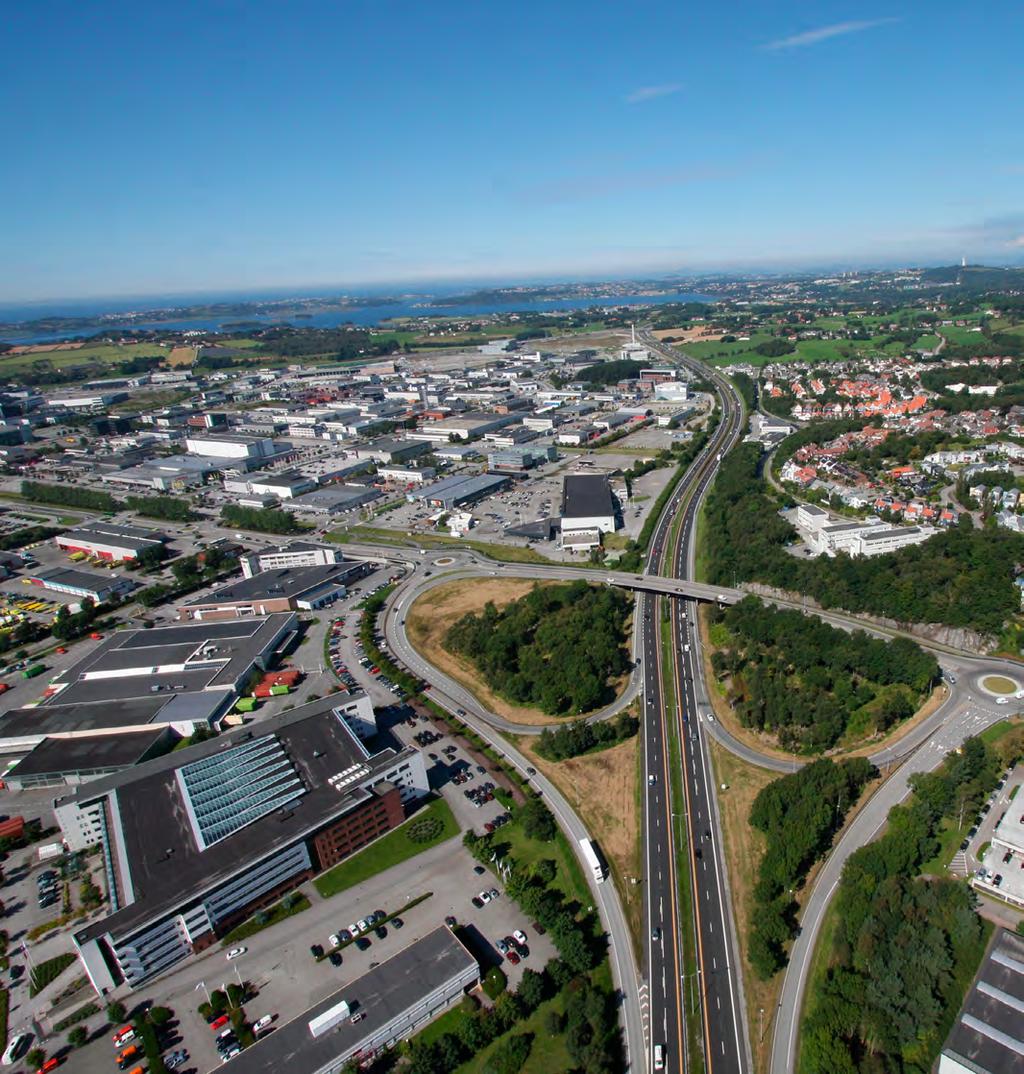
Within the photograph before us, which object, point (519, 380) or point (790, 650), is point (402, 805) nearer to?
point (790, 650)

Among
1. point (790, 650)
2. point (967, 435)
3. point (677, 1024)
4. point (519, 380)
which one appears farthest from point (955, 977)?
point (519, 380)

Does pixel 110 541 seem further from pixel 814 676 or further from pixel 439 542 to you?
pixel 814 676

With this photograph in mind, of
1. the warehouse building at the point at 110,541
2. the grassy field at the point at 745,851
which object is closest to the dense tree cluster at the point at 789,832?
the grassy field at the point at 745,851

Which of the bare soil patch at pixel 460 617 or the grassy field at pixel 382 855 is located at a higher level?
the bare soil patch at pixel 460 617

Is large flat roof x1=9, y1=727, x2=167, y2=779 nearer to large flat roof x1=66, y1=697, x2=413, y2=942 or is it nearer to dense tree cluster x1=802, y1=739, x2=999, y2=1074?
large flat roof x1=66, y1=697, x2=413, y2=942

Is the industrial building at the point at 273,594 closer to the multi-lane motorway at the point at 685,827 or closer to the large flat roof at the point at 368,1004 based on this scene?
the multi-lane motorway at the point at 685,827

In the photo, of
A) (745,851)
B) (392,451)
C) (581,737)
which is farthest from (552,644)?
(392,451)
